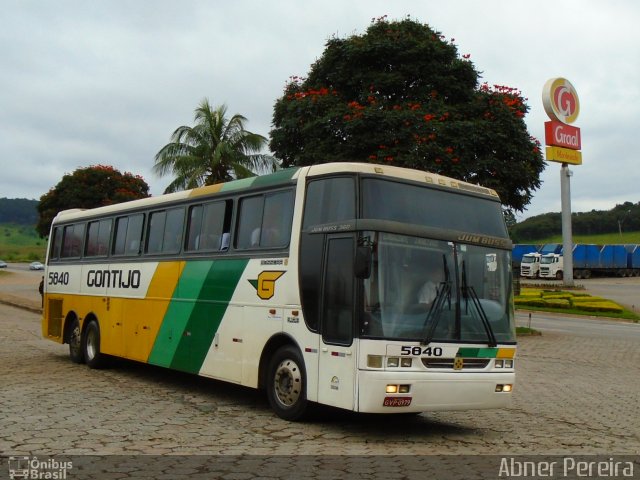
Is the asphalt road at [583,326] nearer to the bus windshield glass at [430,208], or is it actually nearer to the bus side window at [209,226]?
the bus windshield glass at [430,208]

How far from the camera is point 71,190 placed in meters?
48.6

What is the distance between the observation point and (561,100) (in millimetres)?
37625

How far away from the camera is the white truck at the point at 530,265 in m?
65.4

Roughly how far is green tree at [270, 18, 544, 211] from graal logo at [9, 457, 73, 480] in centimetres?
1414

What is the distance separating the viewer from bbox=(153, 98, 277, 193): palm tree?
28625mm

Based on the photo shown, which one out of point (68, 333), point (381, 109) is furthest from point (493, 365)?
point (381, 109)

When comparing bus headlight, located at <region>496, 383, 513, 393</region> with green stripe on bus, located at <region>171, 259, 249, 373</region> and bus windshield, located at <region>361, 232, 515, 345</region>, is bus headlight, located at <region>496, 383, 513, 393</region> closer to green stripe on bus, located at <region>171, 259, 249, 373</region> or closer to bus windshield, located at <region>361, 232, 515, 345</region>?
bus windshield, located at <region>361, 232, 515, 345</region>

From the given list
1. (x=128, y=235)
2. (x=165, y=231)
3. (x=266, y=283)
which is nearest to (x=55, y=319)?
(x=128, y=235)

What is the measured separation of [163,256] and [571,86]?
30.7 m

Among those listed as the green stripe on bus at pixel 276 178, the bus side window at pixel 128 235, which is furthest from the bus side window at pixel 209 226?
the bus side window at pixel 128 235

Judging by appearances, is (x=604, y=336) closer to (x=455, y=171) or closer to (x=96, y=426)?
(x=455, y=171)

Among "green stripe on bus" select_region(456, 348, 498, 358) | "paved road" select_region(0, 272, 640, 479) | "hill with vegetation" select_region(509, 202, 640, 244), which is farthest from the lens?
"hill with vegetation" select_region(509, 202, 640, 244)

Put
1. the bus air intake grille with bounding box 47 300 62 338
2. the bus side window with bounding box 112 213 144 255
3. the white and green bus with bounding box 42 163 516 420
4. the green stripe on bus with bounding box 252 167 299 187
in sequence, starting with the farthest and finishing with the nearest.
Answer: the bus air intake grille with bounding box 47 300 62 338
the bus side window with bounding box 112 213 144 255
the green stripe on bus with bounding box 252 167 299 187
the white and green bus with bounding box 42 163 516 420

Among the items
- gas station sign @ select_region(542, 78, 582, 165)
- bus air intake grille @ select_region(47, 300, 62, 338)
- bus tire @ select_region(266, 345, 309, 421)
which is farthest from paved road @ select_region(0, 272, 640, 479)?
gas station sign @ select_region(542, 78, 582, 165)
